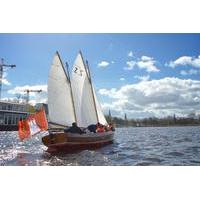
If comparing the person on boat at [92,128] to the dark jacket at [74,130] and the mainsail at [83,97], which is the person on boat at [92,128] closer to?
the mainsail at [83,97]

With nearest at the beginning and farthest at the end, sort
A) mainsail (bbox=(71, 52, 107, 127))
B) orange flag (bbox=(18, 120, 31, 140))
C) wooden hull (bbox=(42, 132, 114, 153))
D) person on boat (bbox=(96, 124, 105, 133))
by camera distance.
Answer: orange flag (bbox=(18, 120, 31, 140)), wooden hull (bbox=(42, 132, 114, 153)), mainsail (bbox=(71, 52, 107, 127)), person on boat (bbox=(96, 124, 105, 133))

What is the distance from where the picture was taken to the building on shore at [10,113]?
4131 centimetres

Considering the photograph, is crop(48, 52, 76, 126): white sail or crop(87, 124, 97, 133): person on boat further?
crop(87, 124, 97, 133): person on boat

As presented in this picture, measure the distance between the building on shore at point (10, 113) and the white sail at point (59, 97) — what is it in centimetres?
2232

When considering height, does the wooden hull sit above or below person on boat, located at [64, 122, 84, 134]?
below

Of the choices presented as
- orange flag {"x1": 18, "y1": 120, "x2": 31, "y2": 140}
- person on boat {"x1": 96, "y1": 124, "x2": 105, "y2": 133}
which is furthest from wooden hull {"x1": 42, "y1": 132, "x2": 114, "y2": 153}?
orange flag {"x1": 18, "y1": 120, "x2": 31, "y2": 140}

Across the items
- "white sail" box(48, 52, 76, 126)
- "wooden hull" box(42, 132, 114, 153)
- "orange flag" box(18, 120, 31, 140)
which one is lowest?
"wooden hull" box(42, 132, 114, 153)

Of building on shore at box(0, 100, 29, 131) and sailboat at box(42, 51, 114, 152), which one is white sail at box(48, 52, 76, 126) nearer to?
sailboat at box(42, 51, 114, 152)

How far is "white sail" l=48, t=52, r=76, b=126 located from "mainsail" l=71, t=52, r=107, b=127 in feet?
2.76

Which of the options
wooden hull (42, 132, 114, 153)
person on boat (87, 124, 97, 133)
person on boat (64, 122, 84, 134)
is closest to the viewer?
wooden hull (42, 132, 114, 153)

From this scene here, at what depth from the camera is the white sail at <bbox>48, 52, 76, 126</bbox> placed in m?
18.4
